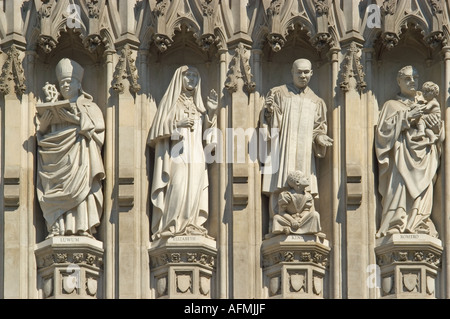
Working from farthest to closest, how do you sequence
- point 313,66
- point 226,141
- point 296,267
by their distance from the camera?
point 313,66 → point 226,141 → point 296,267

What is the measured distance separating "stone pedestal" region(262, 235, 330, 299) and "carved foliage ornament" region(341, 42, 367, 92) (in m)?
2.42

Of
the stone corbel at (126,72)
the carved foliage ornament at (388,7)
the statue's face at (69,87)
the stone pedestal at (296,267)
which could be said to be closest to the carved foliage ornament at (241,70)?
the stone corbel at (126,72)

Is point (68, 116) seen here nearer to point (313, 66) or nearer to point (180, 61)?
point (180, 61)

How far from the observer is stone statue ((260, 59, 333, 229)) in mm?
45312

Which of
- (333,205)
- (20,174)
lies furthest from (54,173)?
(333,205)

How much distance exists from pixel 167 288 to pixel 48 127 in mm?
3097

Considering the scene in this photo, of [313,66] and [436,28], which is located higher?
[436,28]

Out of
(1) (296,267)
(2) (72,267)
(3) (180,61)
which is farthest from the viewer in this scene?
(3) (180,61)

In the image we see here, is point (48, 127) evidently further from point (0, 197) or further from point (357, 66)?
point (357, 66)

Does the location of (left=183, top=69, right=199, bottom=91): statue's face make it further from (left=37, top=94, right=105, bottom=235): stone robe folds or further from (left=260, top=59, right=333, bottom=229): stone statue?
(left=37, top=94, right=105, bottom=235): stone robe folds

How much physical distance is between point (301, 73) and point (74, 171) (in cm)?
369

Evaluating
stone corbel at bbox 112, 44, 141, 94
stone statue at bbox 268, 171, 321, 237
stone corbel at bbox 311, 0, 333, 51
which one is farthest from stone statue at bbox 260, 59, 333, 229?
stone corbel at bbox 112, 44, 141, 94

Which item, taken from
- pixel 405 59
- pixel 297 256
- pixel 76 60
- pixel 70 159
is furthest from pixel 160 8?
pixel 297 256

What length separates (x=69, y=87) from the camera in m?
Answer: 45.8
